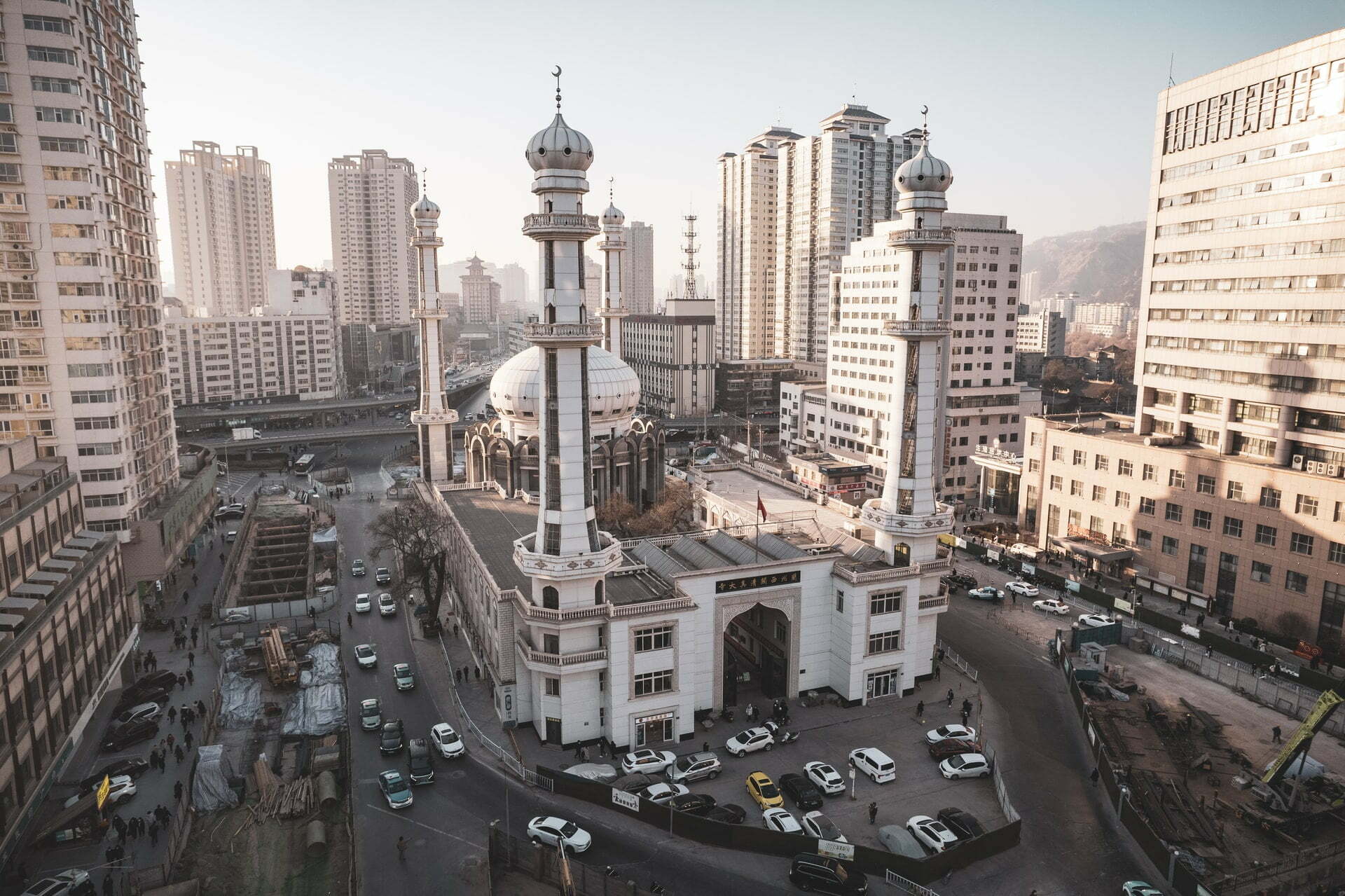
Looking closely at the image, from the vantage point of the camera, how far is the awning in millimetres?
67500

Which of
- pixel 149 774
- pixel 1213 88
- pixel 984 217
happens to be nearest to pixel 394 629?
pixel 149 774

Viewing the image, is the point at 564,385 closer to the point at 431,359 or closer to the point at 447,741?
the point at 447,741

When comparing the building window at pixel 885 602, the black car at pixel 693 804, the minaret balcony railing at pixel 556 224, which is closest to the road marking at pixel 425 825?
the black car at pixel 693 804

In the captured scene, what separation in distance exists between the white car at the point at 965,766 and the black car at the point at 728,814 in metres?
10.4

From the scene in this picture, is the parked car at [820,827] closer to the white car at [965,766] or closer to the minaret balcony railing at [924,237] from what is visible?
the white car at [965,766]

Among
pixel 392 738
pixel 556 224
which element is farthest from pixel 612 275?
pixel 392 738

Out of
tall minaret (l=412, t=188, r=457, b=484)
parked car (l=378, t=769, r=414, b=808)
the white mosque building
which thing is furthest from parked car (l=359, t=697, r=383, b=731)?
tall minaret (l=412, t=188, r=457, b=484)

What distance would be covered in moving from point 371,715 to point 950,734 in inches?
1205

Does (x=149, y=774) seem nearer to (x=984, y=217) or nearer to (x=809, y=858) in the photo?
(x=809, y=858)

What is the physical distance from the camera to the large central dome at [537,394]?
2746 inches

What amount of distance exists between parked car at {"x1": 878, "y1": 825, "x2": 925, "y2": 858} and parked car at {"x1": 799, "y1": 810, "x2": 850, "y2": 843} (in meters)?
1.53

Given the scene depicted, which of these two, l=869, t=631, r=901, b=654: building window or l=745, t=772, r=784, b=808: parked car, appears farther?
l=869, t=631, r=901, b=654: building window

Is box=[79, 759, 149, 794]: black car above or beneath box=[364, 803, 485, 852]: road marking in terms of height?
above

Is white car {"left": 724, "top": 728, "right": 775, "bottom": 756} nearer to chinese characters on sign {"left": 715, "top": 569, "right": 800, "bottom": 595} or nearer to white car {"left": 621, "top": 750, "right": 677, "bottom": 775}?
white car {"left": 621, "top": 750, "right": 677, "bottom": 775}
